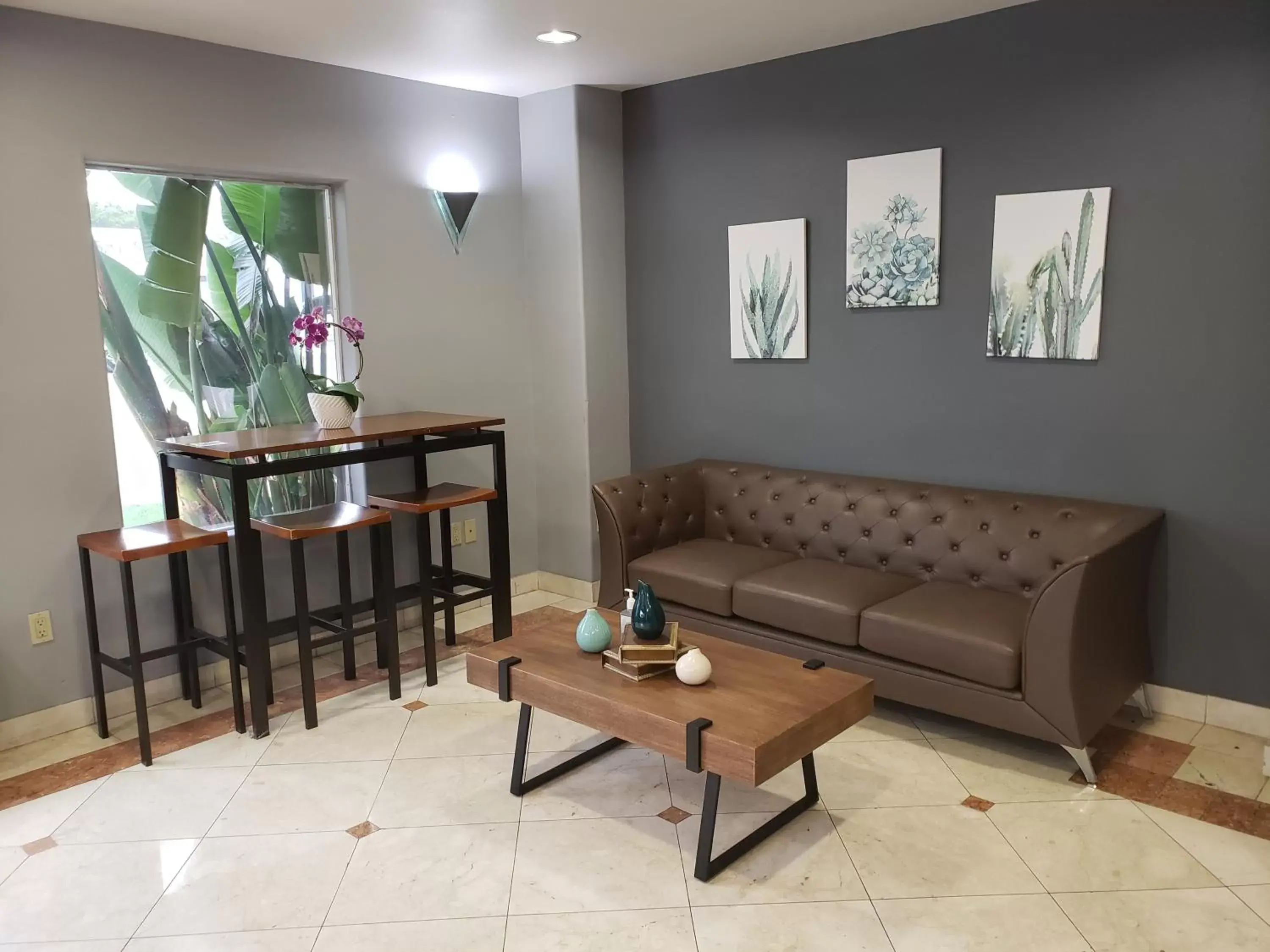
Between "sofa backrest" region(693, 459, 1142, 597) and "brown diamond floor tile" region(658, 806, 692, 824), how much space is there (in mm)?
1414

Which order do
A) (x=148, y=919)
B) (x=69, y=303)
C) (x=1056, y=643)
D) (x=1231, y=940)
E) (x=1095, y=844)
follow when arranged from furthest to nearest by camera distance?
(x=69, y=303) < (x=1056, y=643) < (x=1095, y=844) < (x=148, y=919) < (x=1231, y=940)

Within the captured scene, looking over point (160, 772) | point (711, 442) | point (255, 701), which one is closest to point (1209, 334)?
point (711, 442)

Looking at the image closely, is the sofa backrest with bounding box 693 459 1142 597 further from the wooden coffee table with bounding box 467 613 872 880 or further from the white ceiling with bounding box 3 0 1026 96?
the white ceiling with bounding box 3 0 1026 96

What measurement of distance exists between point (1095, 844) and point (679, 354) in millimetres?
2842

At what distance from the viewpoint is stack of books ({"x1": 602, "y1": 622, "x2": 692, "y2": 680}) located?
8.80 feet


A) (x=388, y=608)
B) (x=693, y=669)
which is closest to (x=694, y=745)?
Result: (x=693, y=669)

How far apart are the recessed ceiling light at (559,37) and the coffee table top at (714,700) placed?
7.43ft

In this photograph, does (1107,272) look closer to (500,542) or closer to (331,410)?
(500,542)

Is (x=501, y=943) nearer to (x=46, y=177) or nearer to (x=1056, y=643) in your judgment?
(x=1056, y=643)

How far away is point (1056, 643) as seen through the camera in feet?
9.34

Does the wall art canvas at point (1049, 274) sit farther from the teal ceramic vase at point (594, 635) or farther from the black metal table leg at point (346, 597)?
the black metal table leg at point (346, 597)

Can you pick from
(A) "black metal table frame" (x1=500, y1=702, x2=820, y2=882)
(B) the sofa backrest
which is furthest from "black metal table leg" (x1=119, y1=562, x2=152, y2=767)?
(B) the sofa backrest

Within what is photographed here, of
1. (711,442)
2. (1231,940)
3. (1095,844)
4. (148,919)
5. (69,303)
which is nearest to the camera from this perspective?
(1231,940)

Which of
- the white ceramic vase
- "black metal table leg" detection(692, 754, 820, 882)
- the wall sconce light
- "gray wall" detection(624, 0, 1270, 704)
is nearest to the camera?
"black metal table leg" detection(692, 754, 820, 882)
